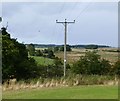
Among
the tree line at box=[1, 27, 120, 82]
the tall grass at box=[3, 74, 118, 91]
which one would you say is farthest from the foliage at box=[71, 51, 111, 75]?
the tall grass at box=[3, 74, 118, 91]

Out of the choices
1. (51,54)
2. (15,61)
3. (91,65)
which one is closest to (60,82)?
(15,61)

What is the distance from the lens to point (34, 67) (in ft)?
140

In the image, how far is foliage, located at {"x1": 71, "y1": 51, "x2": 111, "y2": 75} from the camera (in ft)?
169

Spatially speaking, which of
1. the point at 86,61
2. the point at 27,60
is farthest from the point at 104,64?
the point at 27,60

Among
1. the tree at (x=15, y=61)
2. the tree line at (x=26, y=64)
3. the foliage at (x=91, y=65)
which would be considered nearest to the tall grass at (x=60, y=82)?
the tree line at (x=26, y=64)

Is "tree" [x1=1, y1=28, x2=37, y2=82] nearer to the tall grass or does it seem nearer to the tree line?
the tree line

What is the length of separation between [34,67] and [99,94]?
82.9 feet

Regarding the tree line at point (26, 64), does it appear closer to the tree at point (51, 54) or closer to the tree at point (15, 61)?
the tree at point (15, 61)

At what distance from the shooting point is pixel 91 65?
52.1 m

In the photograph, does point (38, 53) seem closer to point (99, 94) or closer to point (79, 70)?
point (79, 70)

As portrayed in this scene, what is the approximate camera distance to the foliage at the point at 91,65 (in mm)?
51594

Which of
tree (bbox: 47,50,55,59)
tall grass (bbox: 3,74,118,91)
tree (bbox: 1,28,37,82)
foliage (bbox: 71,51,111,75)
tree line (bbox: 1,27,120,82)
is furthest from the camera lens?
tree (bbox: 47,50,55,59)

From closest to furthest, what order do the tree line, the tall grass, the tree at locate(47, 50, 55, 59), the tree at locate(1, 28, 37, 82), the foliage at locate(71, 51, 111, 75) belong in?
the tall grass → the tree at locate(1, 28, 37, 82) → the tree line → the foliage at locate(71, 51, 111, 75) → the tree at locate(47, 50, 55, 59)

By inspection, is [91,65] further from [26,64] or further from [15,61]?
[15,61]
